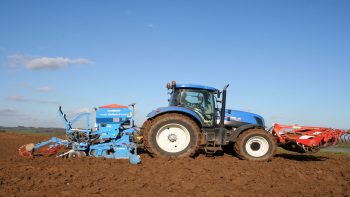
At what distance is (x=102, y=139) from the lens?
918 cm

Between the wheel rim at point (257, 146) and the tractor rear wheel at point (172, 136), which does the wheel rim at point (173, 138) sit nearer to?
the tractor rear wheel at point (172, 136)

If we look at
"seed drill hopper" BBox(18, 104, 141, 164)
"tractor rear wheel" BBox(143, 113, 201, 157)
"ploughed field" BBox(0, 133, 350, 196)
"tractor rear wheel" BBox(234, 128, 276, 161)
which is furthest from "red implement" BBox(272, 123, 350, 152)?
"seed drill hopper" BBox(18, 104, 141, 164)

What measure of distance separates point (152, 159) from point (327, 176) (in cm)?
402

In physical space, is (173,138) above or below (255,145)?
above

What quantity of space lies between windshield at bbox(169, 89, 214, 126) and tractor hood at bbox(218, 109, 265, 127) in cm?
63

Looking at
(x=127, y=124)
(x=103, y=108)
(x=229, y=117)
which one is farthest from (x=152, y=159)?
(x=229, y=117)

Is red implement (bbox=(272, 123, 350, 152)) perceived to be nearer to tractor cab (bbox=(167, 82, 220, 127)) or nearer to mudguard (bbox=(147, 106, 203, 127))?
tractor cab (bbox=(167, 82, 220, 127))

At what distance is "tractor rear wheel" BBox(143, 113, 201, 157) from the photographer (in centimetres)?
906

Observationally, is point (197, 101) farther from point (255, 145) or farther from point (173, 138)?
point (255, 145)

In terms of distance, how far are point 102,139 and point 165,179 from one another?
10.5 ft

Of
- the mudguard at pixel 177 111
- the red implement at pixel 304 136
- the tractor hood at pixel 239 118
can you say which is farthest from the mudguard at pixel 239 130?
the red implement at pixel 304 136

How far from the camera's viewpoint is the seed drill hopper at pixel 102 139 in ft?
29.4

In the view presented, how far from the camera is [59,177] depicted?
6.38 meters

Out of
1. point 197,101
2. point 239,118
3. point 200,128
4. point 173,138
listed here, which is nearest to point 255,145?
point 239,118
